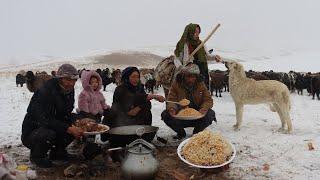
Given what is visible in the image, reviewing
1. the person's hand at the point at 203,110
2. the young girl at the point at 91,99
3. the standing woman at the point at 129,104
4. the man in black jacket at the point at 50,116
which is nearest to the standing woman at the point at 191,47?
the person's hand at the point at 203,110

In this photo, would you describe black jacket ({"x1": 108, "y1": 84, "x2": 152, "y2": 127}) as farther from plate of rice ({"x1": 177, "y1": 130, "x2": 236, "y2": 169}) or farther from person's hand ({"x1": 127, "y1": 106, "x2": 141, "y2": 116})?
plate of rice ({"x1": 177, "y1": 130, "x2": 236, "y2": 169})

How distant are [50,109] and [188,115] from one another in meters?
1.94

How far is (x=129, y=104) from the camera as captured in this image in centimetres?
613

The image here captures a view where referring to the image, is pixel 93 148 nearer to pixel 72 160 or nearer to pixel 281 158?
pixel 72 160

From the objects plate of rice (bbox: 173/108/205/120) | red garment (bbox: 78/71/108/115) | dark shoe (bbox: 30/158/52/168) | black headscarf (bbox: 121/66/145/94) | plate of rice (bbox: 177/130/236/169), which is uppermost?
black headscarf (bbox: 121/66/145/94)

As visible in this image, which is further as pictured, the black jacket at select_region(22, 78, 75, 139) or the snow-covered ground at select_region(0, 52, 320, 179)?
the snow-covered ground at select_region(0, 52, 320, 179)

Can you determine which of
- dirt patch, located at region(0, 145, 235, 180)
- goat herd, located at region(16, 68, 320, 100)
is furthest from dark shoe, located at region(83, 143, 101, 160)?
goat herd, located at region(16, 68, 320, 100)

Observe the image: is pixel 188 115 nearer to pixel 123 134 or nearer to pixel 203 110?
pixel 203 110

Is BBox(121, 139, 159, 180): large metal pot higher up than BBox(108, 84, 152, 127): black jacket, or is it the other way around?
BBox(108, 84, 152, 127): black jacket

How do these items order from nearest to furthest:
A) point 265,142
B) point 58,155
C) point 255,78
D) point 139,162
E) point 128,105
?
1. point 139,162
2. point 58,155
3. point 128,105
4. point 265,142
5. point 255,78

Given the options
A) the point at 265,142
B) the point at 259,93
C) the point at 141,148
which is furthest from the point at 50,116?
the point at 259,93

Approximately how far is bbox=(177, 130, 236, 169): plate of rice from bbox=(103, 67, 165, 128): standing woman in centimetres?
120

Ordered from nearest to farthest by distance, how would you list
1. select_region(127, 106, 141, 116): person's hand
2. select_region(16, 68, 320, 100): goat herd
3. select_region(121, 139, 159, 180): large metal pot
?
select_region(121, 139, 159, 180): large metal pot → select_region(127, 106, 141, 116): person's hand → select_region(16, 68, 320, 100): goat herd

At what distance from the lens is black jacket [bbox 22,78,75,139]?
16.3 feet
